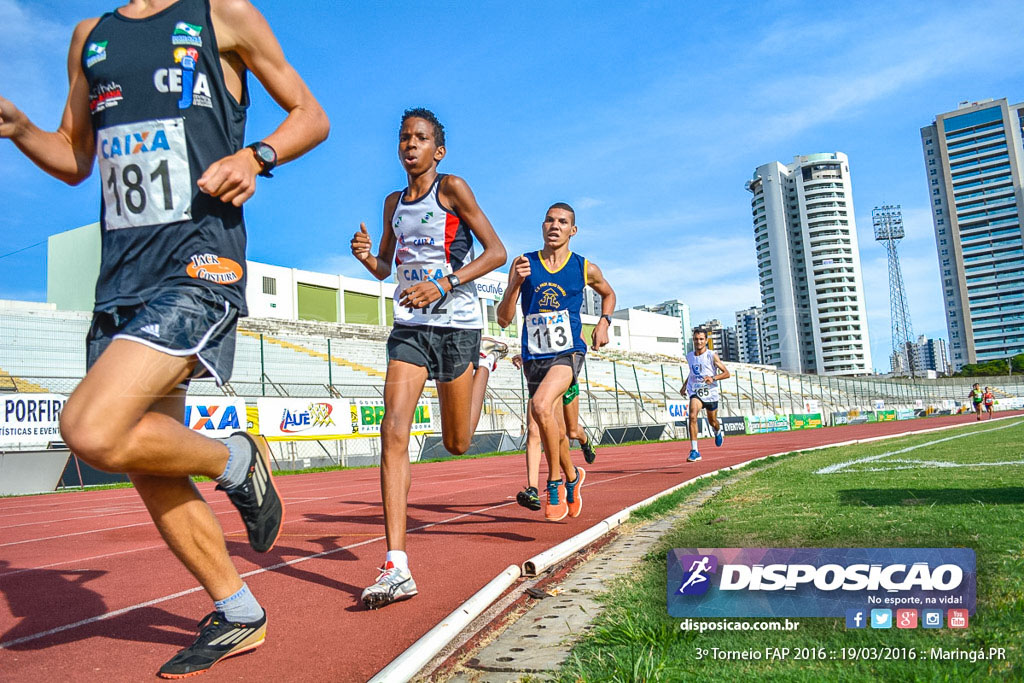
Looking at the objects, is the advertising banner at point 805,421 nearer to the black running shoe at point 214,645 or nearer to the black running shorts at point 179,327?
→ the black running shoe at point 214,645

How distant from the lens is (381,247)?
4184mm

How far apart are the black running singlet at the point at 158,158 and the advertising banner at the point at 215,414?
556 inches

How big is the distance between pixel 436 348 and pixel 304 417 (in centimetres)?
1621

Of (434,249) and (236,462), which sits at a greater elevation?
(434,249)

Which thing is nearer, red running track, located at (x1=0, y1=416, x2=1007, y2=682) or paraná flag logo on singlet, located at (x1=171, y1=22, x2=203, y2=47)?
paraná flag logo on singlet, located at (x1=171, y1=22, x2=203, y2=47)

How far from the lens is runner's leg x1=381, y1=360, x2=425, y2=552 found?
3273 millimetres

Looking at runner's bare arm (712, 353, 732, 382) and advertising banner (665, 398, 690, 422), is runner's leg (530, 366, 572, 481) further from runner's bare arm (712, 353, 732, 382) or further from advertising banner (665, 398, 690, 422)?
advertising banner (665, 398, 690, 422)

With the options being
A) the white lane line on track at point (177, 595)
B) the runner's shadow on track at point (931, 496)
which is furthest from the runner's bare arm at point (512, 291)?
the runner's shadow on track at point (931, 496)

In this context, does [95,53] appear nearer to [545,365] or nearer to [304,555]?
[304,555]

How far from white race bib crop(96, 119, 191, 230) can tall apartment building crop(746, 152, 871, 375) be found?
147 metres

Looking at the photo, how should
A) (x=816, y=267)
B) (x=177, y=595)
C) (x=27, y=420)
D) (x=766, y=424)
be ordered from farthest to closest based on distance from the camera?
(x=816, y=267) → (x=766, y=424) → (x=27, y=420) → (x=177, y=595)

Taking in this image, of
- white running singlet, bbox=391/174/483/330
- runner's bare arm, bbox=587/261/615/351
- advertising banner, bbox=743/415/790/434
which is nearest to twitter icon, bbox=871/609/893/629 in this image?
white running singlet, bbox=391/174/483/330

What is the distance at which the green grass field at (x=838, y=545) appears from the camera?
1888 mm

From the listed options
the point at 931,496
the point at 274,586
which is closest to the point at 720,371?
the point at 931,496
